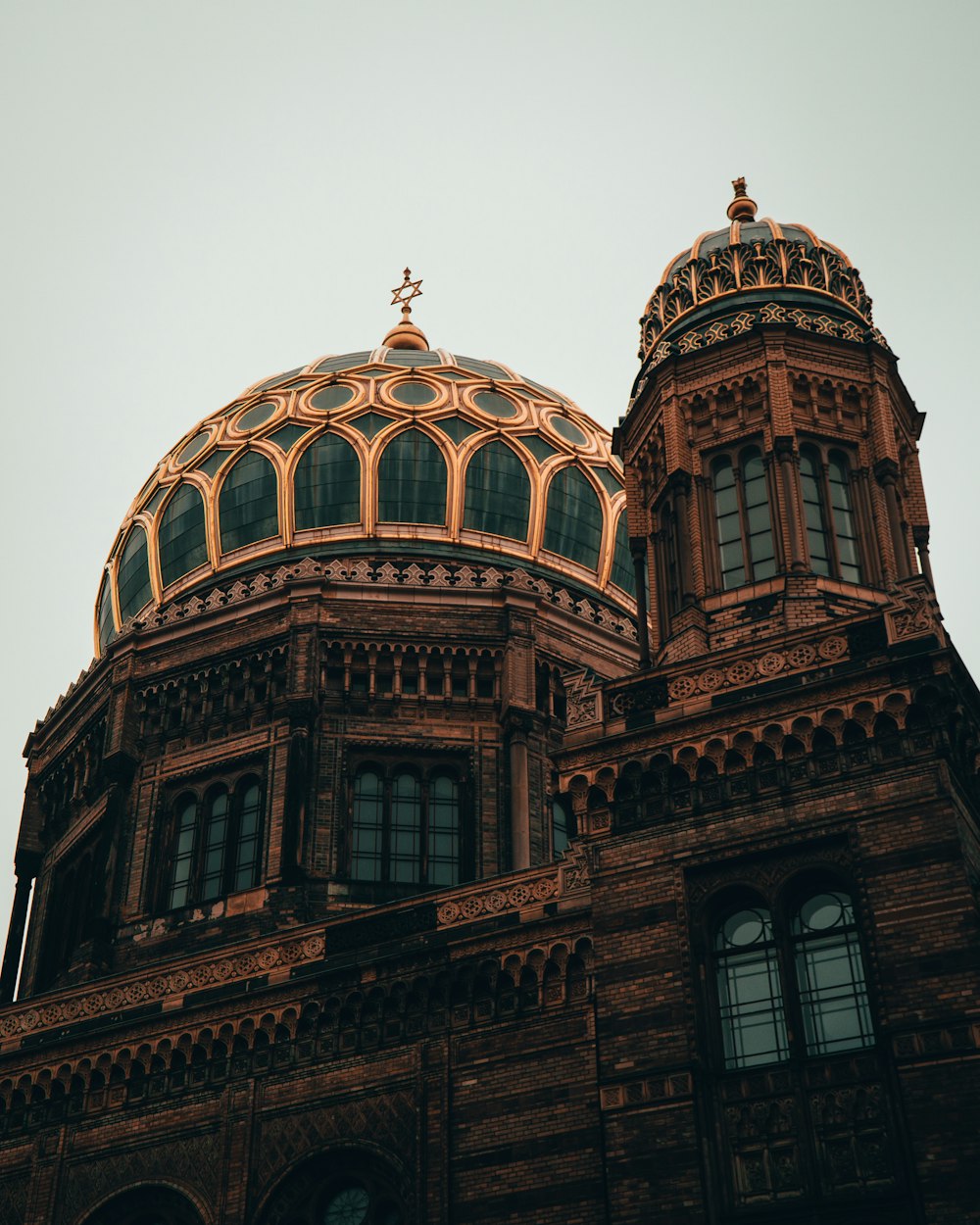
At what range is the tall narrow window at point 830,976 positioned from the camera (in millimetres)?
20938

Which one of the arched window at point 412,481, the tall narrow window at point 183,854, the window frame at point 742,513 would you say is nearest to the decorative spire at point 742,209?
the window frame at point 742,513

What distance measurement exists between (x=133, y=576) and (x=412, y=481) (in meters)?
6.79

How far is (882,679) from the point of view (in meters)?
22.4

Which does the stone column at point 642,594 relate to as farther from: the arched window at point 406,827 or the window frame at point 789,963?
the arched window at point 406,827

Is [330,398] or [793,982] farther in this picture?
[330,398]

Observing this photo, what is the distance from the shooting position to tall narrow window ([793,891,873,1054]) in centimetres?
2094

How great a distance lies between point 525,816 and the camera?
113ft

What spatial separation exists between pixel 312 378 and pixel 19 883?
13163mm

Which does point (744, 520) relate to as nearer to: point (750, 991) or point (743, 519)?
point (743, 519)

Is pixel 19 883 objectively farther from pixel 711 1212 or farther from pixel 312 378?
pixel 711 1212

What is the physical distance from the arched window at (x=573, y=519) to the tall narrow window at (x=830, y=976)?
732 inches

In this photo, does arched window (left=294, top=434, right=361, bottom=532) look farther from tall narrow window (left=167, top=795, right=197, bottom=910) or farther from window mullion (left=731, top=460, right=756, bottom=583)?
window mullion (left=731, top=460, right=756, bottom=583)

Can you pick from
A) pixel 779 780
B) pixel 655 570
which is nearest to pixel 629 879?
pixel 779 780

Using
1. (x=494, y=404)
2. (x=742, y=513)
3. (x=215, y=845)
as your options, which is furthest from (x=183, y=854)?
(x=742, y=513)
